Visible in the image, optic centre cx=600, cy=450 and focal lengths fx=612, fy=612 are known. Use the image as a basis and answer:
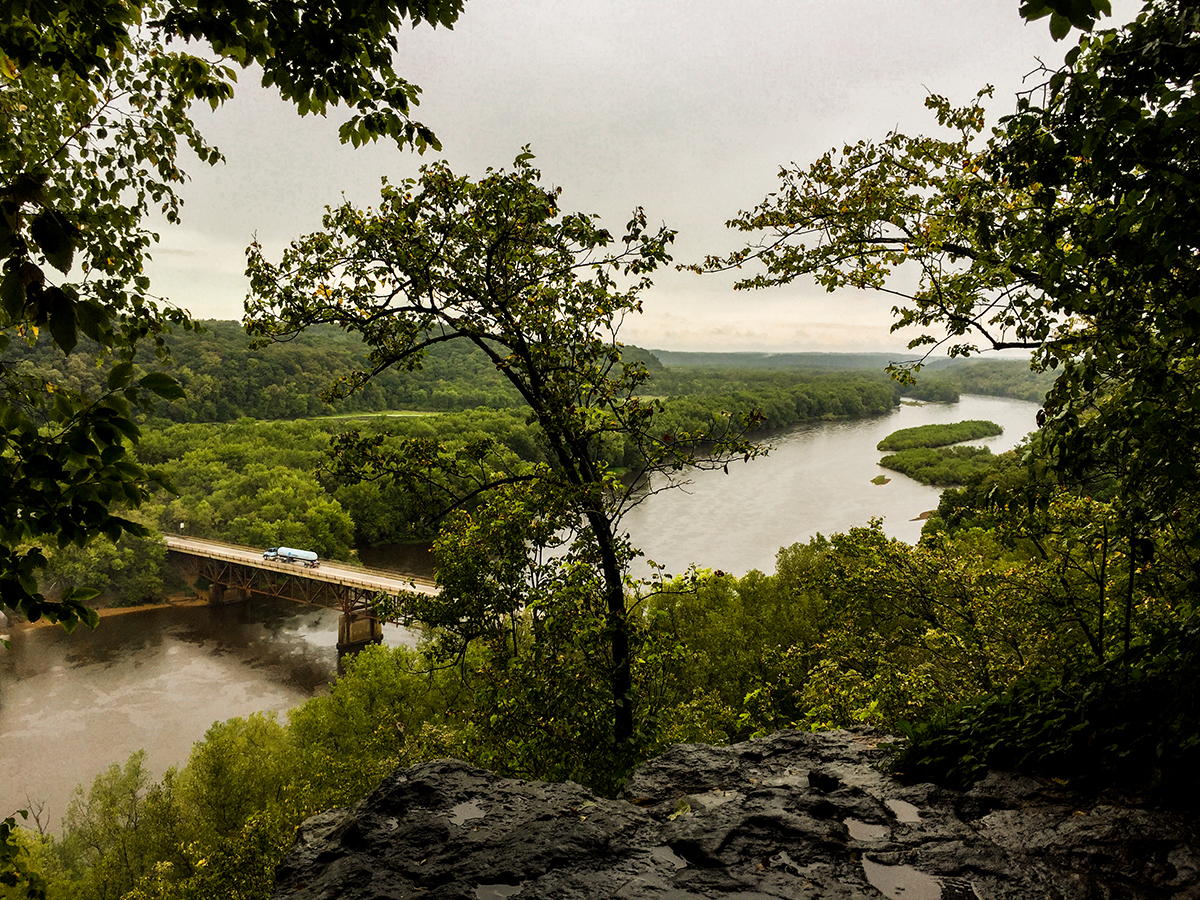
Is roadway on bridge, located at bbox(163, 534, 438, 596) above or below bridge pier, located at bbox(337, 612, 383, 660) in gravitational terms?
above

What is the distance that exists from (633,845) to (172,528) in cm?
5019

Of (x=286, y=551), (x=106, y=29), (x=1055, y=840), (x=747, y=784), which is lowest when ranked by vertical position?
(x=286, y=551)

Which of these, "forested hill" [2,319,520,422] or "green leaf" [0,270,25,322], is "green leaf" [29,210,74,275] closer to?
"green leaf" [0,270,25,322]

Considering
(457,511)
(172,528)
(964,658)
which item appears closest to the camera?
(457,511)

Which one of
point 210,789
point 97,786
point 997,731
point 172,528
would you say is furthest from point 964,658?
point 172,528

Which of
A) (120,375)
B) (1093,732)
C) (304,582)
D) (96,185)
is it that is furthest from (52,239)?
(304,582)

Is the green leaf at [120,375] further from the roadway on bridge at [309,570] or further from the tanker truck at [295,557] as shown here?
the tanker truck at [295,557]

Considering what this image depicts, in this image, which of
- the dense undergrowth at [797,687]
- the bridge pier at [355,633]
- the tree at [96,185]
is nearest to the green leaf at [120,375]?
the tree at [96,185]

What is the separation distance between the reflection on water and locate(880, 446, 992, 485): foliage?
43552 millimetres

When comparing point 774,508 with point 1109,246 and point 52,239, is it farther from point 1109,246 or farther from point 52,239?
point 52,239

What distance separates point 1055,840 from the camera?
3.00 metres

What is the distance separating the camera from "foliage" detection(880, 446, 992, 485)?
50.3 m

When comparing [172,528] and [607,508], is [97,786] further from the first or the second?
[172,528]

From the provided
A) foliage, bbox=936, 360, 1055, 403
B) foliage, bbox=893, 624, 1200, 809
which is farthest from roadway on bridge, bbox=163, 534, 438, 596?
foliage, bbox=936, 360, 1055, 403
